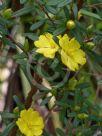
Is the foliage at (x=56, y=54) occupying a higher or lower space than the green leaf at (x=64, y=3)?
lower

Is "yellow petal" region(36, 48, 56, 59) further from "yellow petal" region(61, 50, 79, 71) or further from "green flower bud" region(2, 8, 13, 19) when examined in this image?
"green flower bud" region(2, 8, 13, 19)

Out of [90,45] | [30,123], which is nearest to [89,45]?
[90,45]

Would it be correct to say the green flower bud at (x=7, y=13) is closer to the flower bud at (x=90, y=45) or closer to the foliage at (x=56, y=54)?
the foliage at (x=56, y=54)

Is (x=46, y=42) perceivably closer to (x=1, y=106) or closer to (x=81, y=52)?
(x=81, y=52)

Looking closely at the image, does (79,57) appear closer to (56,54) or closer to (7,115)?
(56,54)

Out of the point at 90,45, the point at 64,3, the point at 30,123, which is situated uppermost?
the point at 64,3

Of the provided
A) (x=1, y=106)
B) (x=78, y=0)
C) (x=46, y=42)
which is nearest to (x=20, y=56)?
(x=46, y=42)

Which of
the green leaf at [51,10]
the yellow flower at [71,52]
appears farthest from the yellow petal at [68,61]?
the green leaf at [51,10]
